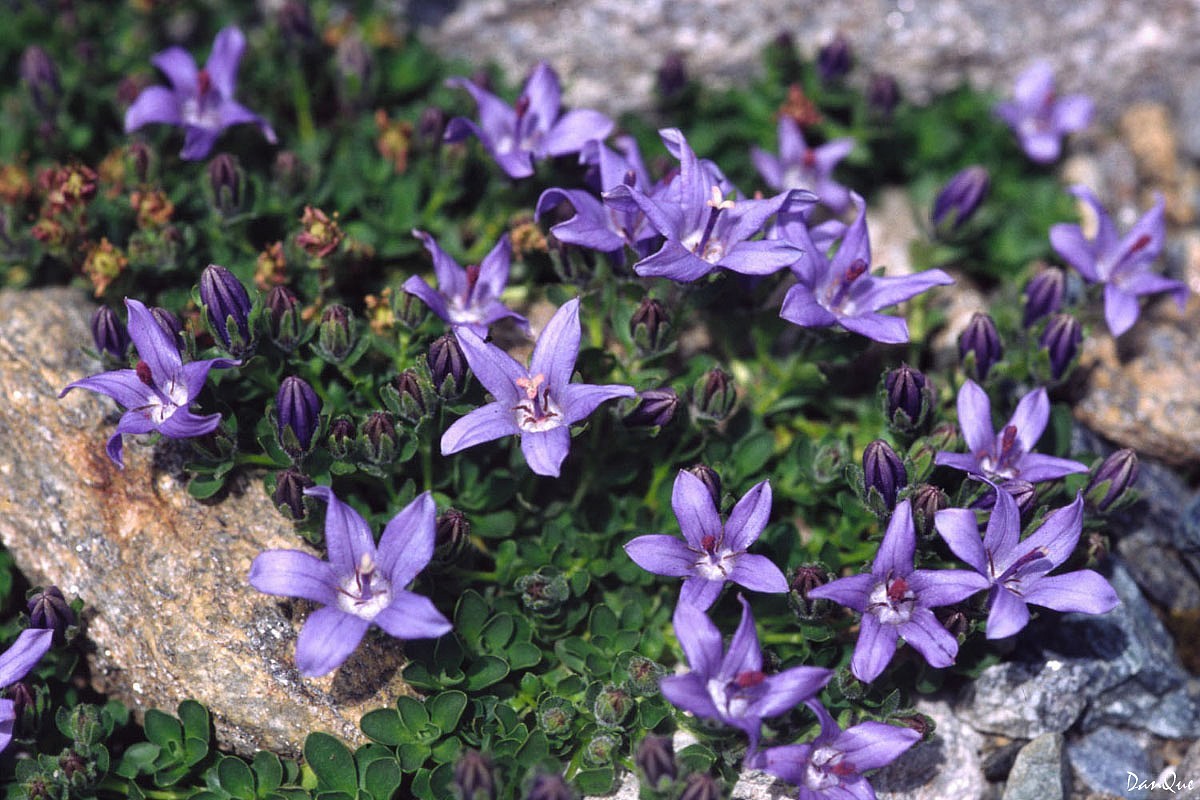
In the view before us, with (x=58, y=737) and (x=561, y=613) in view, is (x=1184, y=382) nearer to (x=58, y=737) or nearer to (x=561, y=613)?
(x=561, y=613)

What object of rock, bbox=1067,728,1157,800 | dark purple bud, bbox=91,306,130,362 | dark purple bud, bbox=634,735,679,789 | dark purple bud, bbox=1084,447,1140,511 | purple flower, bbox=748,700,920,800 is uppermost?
dark purple bud, bbox=91,306,130,362

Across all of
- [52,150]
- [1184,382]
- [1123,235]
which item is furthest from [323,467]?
[1123,235]

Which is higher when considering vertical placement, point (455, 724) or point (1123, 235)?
point (1123, 235)

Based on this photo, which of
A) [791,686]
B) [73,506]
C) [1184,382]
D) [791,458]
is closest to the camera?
[791,686]

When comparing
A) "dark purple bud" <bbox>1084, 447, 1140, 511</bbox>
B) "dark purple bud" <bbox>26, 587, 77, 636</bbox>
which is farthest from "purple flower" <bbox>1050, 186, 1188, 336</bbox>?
"dark purple bud" <bbox>26, 587, 77, 636</bbox>

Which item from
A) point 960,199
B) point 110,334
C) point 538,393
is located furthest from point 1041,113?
point 110,334

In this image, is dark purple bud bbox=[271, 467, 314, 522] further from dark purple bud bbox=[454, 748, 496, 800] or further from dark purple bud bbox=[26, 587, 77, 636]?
dark purple bud bbox=[454, 748, 496, 800]

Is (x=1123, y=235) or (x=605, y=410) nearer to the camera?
(x=605, y=410)
